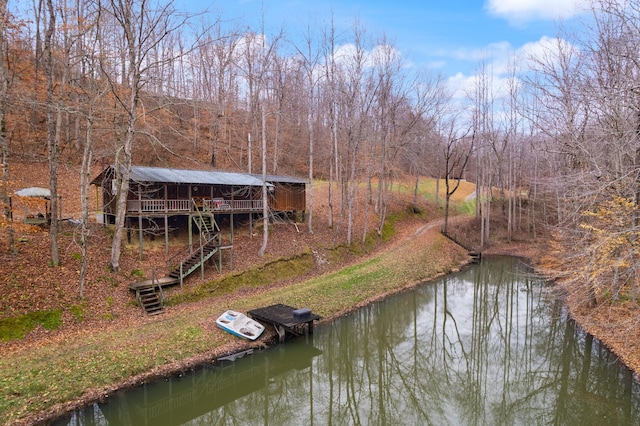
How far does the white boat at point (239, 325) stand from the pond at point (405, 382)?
0.85 meters

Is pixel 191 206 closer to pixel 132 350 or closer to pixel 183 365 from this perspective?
pixel 132 350

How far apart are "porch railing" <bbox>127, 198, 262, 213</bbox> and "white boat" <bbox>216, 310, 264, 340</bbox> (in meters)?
7.20

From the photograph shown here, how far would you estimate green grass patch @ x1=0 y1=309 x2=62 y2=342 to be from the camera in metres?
11.1

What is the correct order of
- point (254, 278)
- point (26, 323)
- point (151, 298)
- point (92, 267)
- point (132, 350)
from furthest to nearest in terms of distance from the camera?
point (254, 278), point (92, 267), point (151, 298), point (26, 323), point (132, 350)

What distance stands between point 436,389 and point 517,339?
248 inches

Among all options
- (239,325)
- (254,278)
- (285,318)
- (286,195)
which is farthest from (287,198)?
(239,325)

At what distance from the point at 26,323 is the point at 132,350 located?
3.80 m

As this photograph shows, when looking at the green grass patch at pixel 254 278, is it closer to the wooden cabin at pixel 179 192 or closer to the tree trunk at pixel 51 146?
the wooden cabin at pixel 179 192

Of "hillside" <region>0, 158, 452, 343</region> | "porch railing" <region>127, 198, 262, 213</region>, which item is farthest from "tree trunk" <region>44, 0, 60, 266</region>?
"porch railing" <region>127, 198, 262, 213</region>

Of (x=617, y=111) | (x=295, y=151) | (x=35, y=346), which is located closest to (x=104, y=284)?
(x=35, y=346)

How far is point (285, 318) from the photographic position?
44.4ft

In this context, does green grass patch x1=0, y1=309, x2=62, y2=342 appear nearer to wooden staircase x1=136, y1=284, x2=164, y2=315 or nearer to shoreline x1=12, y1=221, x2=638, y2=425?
wooden staircase x1=136, y1=284, x2=164, y2=315

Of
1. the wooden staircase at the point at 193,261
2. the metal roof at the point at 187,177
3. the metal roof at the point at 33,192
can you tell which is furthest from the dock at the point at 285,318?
the metal roof at the point at 33,192

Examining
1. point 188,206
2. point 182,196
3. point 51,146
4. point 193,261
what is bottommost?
point 193,261
